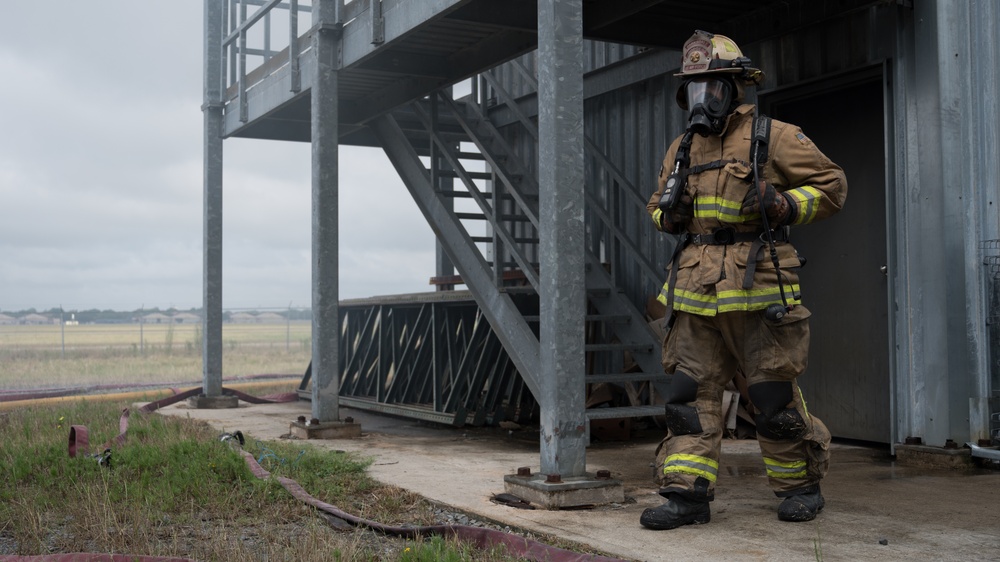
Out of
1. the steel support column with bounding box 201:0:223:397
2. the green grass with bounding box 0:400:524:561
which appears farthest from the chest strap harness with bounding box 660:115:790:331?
the steel support column with bounding box 201:0:223:397

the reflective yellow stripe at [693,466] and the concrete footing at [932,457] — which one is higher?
the reflective yellow stripe at [693,466]

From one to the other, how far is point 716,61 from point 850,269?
379 centimetres

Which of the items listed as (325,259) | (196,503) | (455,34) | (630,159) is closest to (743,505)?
(196,503)

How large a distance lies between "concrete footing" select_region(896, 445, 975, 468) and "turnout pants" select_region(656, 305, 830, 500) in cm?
209

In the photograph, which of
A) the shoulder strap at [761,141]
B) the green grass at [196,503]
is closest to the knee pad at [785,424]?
the shoulder strap at [761,141]

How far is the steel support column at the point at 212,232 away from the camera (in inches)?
504

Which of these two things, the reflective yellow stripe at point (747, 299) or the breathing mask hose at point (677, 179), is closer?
the reflective yellow stripe at point (747, 299)

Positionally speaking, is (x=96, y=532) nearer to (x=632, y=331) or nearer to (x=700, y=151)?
(x=700, y=151)

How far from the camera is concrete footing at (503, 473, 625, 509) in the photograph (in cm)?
550

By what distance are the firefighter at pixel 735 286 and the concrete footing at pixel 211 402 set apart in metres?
8.65

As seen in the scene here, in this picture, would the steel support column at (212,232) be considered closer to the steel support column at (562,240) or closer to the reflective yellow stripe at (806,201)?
the steel support column at (562,240)

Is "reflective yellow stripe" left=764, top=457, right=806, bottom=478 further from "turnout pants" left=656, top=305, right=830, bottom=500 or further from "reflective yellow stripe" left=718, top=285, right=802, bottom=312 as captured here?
"reflective yellow stripe" left=718, top=285, right=802, bottom=312

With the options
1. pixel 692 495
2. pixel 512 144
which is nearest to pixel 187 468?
pixel 692 495

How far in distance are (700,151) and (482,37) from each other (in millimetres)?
4414
